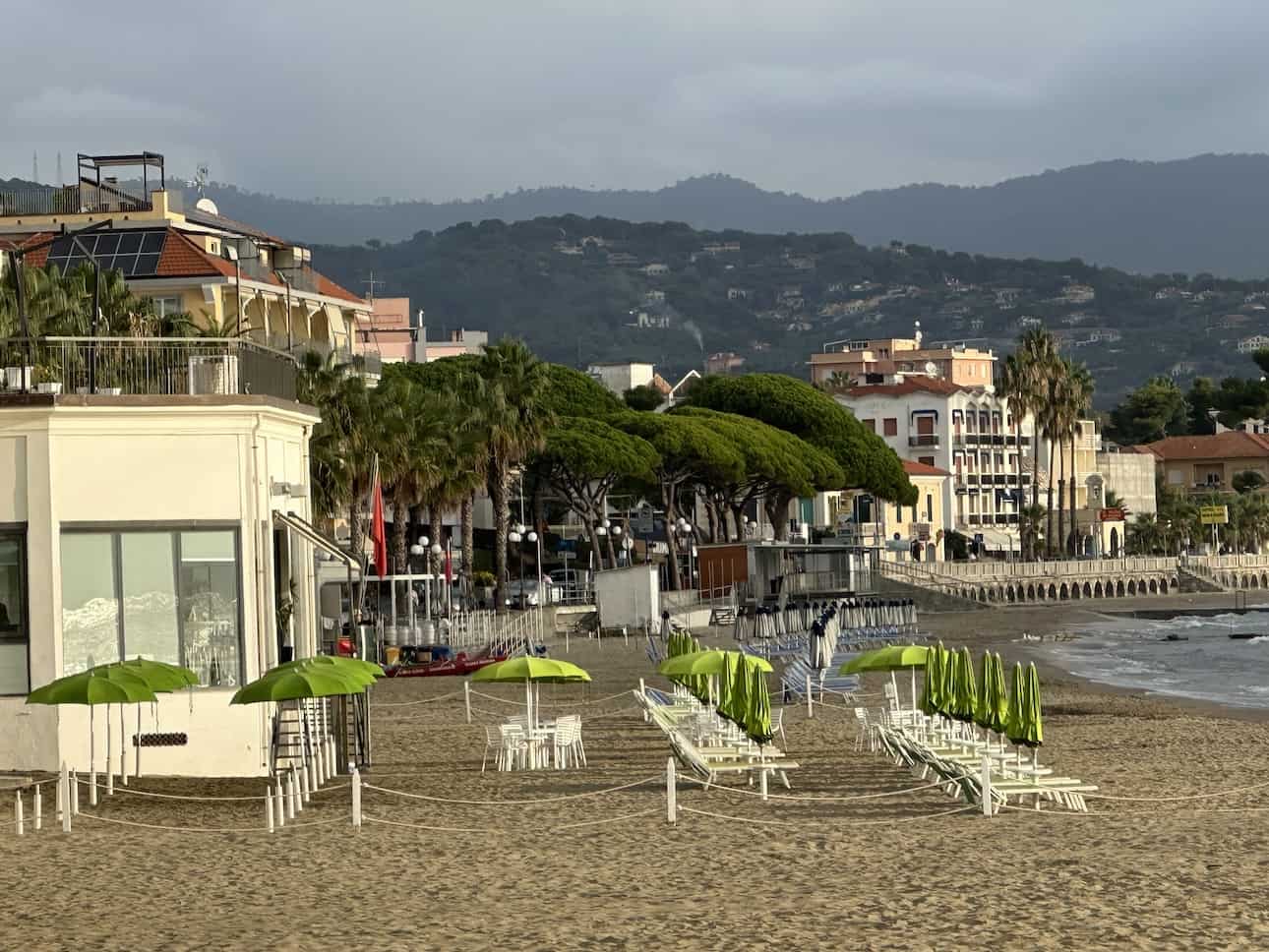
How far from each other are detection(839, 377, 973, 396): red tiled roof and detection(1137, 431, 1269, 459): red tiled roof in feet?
106

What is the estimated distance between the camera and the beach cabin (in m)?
22.6

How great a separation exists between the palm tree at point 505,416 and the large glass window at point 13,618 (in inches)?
1675

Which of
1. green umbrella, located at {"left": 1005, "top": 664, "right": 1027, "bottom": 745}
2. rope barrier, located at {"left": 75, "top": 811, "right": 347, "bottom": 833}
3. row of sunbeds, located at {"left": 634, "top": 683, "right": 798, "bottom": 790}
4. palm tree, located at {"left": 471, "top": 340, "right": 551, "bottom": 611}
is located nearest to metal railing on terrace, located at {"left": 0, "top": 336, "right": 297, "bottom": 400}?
rope barrier, located at {"left": 75, "top": 811, "right": 347, "bottom": 833}

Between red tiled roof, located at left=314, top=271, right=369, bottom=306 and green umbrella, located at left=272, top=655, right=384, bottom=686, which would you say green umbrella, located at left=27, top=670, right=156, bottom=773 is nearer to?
green umbrella, located at left=272, top=655, right=384, bottom=686

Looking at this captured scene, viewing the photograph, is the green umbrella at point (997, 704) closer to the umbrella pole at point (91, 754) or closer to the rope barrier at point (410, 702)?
the umbrella pole at point (91, 754)

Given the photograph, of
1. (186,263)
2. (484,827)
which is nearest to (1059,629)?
(186,263)

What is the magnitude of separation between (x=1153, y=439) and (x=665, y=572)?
101361 mm

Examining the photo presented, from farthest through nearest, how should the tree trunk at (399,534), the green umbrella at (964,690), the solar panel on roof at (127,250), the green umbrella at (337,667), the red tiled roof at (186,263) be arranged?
the red tiled roof at (186,263) < the solar panel on roof at (127,250) < the tree trunk at (399,534) < the green umbrella at (964,690) < the green umbrella at (337,667)

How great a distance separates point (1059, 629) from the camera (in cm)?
7875

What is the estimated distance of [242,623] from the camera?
22.9 meters

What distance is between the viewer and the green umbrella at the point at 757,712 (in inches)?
871

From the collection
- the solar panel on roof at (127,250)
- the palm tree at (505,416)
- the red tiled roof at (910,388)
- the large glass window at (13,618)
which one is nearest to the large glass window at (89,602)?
the large glass window at (13,618)

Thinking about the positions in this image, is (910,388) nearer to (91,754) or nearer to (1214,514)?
(1214,514)

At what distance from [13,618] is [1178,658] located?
4424cm
